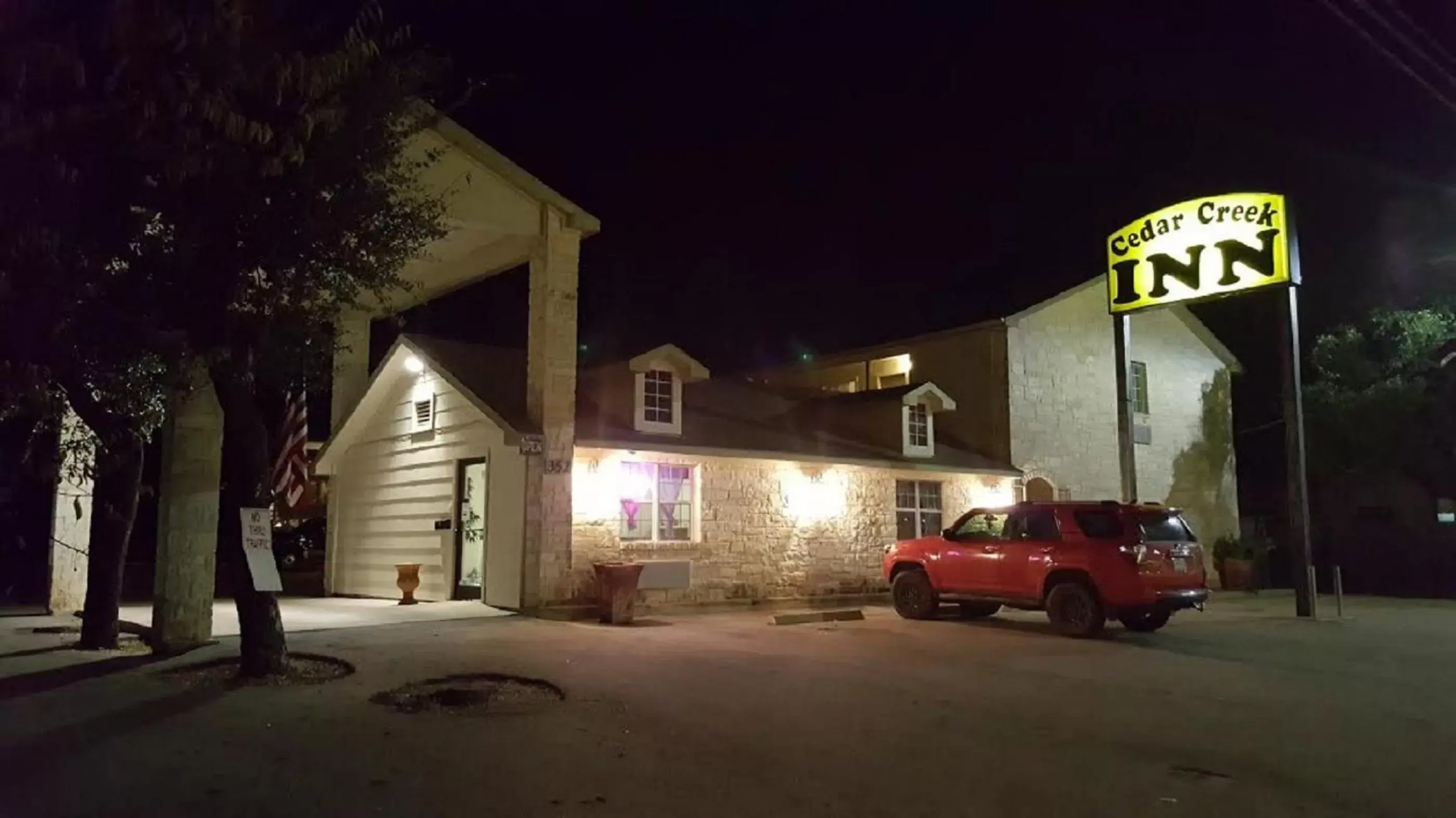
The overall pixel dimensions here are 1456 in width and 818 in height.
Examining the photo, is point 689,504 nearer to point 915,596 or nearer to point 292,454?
point 915,596

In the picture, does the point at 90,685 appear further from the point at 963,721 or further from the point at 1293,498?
the point at 1293,498

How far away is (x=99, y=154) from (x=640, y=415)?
10.1 meters

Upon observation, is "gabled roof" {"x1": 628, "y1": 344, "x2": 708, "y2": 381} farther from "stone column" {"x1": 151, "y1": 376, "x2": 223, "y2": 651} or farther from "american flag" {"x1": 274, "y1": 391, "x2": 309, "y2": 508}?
"stone column" {"x1": 151, "y1": 376, "x2": 223, "y2": 651}

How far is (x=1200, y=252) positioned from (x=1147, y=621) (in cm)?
723

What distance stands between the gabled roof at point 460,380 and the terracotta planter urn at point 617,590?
→ 2.37 metres

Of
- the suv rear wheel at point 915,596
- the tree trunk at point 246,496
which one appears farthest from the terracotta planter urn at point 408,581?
the suv rear wheel at point 915,596

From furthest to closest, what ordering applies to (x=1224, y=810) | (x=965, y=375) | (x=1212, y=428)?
1. (x=1212, y=428)
2. (x=965, y=375)
3. (x=1224, y=810)

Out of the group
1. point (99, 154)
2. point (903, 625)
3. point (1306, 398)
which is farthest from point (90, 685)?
point (1306, 398)

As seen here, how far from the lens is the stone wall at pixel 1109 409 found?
24.5 m

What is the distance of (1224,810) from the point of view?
19.9 ft

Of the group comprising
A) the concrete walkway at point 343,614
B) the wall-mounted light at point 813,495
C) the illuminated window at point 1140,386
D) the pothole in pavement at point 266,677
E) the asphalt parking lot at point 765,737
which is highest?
the illuminated window at point 1140,386

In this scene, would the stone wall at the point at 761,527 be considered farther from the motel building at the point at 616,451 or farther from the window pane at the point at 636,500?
the window pane at the point at 636,500

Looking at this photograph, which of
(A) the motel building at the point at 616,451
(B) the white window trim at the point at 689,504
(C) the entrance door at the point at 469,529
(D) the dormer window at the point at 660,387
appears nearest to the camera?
(A) the motel building at the point at 616,451

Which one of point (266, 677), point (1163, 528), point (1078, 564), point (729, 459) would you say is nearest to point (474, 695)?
point (266, 677)
